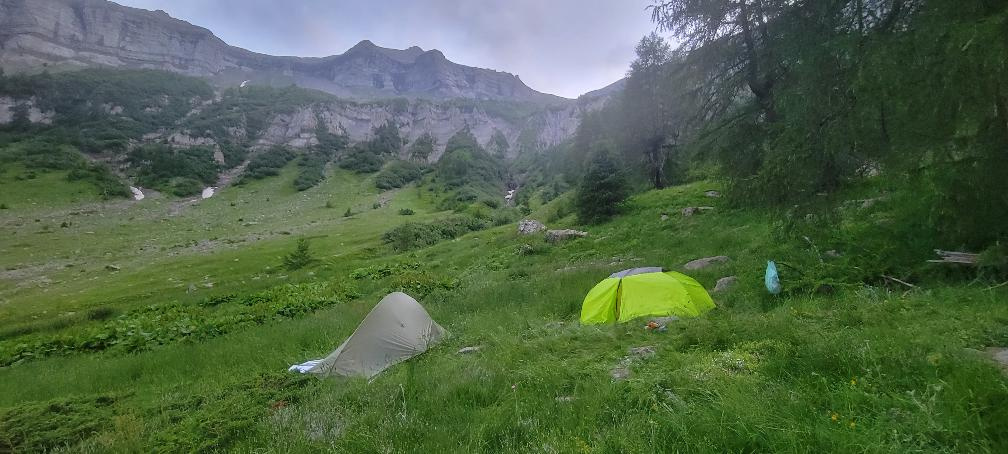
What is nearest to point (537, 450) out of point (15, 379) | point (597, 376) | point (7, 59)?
point (597, 376)

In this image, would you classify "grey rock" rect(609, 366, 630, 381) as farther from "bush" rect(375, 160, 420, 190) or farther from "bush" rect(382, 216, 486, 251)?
"bush" rect(375, 160, 420, 190)

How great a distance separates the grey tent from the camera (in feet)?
32.3

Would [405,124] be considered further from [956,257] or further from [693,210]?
[956,257]

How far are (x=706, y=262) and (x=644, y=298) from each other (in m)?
4.99

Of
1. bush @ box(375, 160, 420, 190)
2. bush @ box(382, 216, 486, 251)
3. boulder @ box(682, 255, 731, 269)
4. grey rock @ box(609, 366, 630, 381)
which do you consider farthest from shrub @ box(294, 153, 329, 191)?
grey rock @ box(609, 366, 630, 381)

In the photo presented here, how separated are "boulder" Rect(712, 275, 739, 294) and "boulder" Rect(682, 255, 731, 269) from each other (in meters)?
2.10

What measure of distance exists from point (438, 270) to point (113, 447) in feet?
68.7

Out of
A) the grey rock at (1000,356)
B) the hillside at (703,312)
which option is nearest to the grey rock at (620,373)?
the hillside at (703,312)

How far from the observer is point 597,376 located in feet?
19.3

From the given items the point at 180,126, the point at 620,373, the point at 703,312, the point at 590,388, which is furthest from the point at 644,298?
the point at 180,126

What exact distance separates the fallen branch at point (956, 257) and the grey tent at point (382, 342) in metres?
10.0

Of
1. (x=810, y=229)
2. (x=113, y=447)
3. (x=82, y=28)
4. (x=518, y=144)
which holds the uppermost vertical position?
(x=82, y=28)

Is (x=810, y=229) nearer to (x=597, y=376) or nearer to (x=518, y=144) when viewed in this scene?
(x=597, y=376)

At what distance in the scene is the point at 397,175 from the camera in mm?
109688
